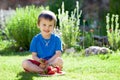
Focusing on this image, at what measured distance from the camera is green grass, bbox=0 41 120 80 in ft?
17.3

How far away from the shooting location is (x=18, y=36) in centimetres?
879

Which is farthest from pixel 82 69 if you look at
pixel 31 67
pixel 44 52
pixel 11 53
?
pixel 11 53

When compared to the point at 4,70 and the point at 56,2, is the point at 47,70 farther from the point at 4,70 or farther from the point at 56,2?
the point at 56,2

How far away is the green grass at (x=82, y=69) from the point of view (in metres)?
5.29

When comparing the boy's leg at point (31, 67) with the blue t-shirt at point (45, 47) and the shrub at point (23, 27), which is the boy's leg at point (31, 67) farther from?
the shrub at point (23, 27)

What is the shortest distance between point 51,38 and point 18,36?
10.6ft

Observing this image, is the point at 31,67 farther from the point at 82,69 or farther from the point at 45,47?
the point at 82,69

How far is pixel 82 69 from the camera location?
234 inches

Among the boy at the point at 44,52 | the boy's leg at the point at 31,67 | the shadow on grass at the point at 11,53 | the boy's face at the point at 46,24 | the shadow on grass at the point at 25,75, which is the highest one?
the boy's face at the point at 46,24

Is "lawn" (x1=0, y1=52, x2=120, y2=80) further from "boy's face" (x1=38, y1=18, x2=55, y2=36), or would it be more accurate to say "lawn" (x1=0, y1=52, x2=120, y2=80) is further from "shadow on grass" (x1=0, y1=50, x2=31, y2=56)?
"shadow on grass" (x1=0, y1=50, x2=31, y2=56)

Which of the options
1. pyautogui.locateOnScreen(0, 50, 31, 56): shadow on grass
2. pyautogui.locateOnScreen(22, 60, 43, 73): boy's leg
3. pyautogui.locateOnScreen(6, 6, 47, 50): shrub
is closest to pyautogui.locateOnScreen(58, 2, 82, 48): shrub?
pyautogui.locateOnScreen(6, 6, 47, 50): shrub

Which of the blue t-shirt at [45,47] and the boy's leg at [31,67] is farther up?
the blue t-shirt at [45,47]

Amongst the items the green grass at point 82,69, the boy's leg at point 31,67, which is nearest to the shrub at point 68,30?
the green grass at point 82,69

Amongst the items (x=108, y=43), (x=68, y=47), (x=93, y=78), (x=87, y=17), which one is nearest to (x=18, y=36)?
(x=68, y=47)
